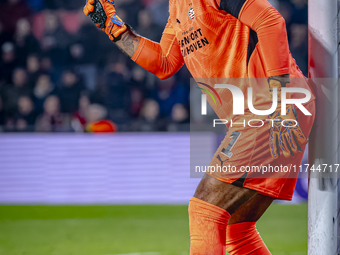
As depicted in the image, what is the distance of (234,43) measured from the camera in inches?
72.0

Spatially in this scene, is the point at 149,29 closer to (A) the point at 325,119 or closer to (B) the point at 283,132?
(A) the point at 325,119

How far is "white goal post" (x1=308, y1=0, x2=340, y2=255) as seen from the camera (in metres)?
1.85

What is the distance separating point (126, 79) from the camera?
275 inches

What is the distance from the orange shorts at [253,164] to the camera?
1.74 metres

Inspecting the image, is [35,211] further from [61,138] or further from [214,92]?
[214,92]

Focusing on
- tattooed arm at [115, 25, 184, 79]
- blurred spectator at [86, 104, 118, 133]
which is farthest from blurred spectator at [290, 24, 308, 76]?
tattooed arm at [115, 25, 184, 79]

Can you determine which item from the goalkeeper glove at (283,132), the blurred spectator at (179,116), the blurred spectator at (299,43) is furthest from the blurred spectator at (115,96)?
the goalkeeper glove at (283,132)

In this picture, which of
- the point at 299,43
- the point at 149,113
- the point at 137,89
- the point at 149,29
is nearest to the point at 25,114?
the point at 137,89

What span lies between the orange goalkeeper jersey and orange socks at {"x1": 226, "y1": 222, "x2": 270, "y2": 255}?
1.68 feet

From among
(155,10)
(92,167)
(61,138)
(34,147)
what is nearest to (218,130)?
(92,167)

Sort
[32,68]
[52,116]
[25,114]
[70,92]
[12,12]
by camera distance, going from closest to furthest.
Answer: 1. [52,116]
2. [25,114]
3. [70,92]
4. [32,68]
5. [12,12]

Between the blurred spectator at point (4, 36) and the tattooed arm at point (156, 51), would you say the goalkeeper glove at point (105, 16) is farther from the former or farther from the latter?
the blurred spectator at point (4, 36)

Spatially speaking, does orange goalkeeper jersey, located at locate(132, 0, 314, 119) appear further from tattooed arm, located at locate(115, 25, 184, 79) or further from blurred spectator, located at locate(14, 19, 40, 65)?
blurred spectator, located at locate(14, 19, 40, 65)

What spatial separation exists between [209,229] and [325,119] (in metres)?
0.73
